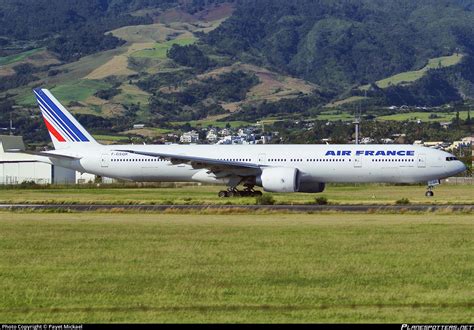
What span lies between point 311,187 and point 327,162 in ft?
8.90

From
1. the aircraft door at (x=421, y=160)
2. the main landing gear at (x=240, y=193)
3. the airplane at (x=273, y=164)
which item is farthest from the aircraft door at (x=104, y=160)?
the aircraft door at (x=421, y=160)

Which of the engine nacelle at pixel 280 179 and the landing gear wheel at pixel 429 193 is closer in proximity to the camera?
the engine nacelle at pixel 280 179

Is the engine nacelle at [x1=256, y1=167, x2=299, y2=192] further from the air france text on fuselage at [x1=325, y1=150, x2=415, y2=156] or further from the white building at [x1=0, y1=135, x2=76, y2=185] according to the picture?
the white building at [x1=0, y1=135, x2=76, y2=185]

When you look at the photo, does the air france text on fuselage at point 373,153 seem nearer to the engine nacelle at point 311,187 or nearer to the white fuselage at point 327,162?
the white fuselage at point 327,162

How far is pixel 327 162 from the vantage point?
6262 centimetres

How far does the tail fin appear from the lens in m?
69.4

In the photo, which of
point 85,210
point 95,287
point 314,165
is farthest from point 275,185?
point 95,287

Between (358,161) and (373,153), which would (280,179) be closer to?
(358,161)

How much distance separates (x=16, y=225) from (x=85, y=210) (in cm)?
1111

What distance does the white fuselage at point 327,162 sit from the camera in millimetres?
62375

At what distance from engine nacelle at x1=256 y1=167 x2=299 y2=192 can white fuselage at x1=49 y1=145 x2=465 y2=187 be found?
2.05m
